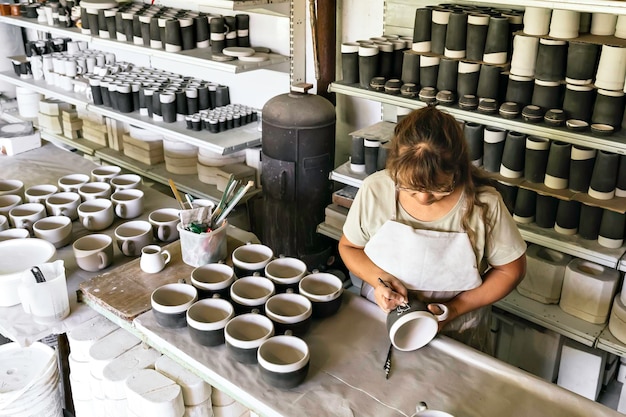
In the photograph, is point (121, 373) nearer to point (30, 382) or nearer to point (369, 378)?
point (30, 382)

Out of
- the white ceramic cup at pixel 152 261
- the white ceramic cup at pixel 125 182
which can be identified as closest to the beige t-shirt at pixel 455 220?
the white ceramic cup at pixel 152 261

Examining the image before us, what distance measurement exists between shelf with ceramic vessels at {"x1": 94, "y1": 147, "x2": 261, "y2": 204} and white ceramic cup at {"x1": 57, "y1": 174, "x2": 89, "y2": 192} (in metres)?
0.99

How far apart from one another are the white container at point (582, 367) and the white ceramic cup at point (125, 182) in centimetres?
197

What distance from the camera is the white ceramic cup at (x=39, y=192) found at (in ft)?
8.10

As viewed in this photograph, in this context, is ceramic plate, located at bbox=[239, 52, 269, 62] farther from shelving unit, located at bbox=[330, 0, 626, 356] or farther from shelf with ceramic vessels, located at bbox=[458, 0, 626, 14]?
shelf with ceramic vessels, located at bbox=[458, 0, 626, 14]

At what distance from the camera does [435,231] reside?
5.44 ft

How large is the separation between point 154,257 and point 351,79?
4.63 feet

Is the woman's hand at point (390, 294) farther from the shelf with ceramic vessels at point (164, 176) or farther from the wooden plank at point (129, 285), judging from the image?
the shelf with ceramic vessels at point (164, 176)

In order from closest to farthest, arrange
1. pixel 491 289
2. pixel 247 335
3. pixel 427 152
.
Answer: pixel 427 152 → pixel 247 335 → pixel 491 289

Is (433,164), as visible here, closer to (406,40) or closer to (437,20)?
(437,20)

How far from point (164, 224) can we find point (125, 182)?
535 mm

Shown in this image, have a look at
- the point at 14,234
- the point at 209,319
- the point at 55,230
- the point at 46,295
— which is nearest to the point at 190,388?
the point at 209,319

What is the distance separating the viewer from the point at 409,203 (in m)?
1.68

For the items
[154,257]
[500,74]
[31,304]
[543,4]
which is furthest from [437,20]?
[31,304]
